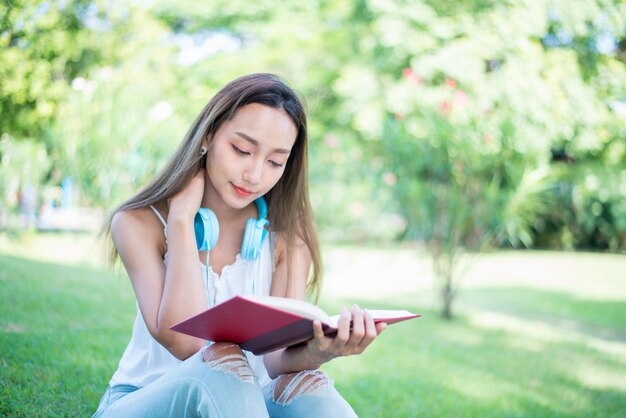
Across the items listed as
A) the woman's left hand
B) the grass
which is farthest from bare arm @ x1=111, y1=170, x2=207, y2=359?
the grass

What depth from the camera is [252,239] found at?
1870 millimetres

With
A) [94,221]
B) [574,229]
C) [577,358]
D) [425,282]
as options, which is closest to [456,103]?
[577,358]

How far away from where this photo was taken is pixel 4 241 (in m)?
A: 6.44

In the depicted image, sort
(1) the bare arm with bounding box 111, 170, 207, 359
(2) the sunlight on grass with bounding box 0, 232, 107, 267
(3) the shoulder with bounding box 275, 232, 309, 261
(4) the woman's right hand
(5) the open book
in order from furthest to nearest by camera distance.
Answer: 1. (2) the sunlight on grass with bounding box 0, 232, 107, 267
2. (3) the shoulder with bounding box 275, 232, 309, 261
3. (4) the woman's right hand
4. (1) the bare arm with bounding box 111, 170, 207, 359
5. (5) the open book

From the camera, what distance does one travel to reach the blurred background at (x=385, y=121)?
5.77 m

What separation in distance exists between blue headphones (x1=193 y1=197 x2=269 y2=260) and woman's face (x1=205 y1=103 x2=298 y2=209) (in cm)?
8

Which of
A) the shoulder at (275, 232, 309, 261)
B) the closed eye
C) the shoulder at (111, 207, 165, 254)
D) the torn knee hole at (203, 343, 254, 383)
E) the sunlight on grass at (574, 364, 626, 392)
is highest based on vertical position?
the closed eye

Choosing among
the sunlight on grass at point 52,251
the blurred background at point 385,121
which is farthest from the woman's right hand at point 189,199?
the sunlight on grass at point 52,251

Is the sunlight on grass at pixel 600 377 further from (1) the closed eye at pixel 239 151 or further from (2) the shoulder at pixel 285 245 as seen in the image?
(1) the closed eye at pixel 239 151

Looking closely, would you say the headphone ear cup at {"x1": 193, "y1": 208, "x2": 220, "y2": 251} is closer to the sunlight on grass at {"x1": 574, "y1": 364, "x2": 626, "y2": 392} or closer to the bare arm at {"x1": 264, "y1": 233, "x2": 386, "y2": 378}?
the bare arm at {"x1": 264, "y1": 233, "x2": 386, "y2": 378}

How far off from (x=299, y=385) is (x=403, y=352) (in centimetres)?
264

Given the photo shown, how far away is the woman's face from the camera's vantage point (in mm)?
1756

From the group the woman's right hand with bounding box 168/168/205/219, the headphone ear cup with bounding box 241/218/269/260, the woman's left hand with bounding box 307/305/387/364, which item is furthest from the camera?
the headphone ear cup with bounding box 241/218/269/260

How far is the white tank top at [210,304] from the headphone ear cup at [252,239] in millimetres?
51
